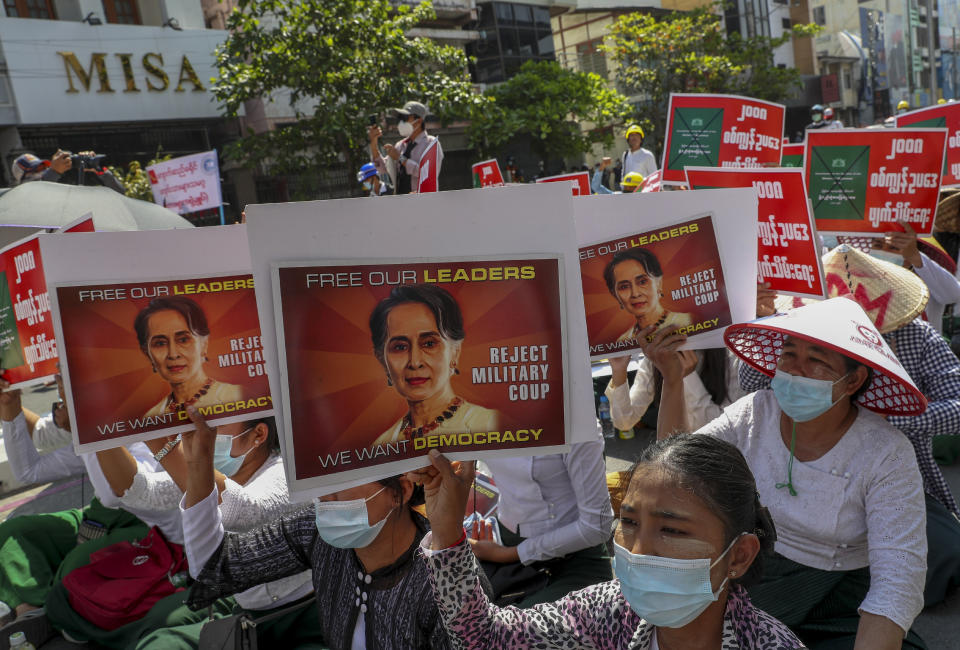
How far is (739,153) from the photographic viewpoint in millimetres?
4988

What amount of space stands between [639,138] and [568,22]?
1212 inches

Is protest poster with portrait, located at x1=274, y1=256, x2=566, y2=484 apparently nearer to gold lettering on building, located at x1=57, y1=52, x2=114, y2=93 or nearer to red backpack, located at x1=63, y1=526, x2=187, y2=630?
red backpack, located at x1=63, y1=526, x2=187, y2=630

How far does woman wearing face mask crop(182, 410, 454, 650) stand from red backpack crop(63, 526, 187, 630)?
1.21 meters

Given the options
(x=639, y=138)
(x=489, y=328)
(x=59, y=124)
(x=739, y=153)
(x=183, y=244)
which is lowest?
(x=489, y=328)

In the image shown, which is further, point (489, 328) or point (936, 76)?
point (936, 76)

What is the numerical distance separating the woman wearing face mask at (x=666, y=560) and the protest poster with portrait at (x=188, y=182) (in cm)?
1005

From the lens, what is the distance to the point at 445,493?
173 cm

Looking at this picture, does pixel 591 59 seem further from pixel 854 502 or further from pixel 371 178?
pixel 854 502

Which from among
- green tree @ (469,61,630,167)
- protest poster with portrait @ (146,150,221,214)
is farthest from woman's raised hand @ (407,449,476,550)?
green tree @ (469,61,630,167)

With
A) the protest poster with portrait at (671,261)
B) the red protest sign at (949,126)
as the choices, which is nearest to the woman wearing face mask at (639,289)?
the protest poster with portrait at (671,261)

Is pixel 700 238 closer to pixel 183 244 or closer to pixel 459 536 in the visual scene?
pixel 459 536

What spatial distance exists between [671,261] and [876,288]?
1209 mm

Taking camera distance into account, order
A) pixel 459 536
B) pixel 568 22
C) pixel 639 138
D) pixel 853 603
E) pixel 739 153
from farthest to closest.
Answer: pixel 568 22 → pixel 639 138 → pixel 739 153 → pixel 853 603 → pixel 459 536

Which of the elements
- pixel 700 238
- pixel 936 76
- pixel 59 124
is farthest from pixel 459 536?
pixel 936 76
